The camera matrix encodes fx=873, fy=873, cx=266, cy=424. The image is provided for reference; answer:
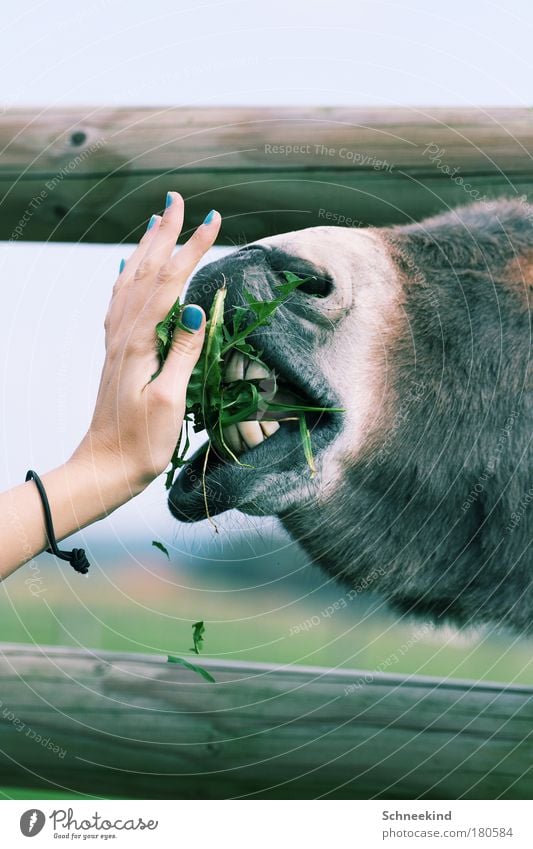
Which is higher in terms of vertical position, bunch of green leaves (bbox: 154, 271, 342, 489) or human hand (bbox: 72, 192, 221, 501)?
bunch of green leaves (bbox: 154, 271, 342, 489)

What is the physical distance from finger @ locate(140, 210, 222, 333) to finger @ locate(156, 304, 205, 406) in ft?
0.10

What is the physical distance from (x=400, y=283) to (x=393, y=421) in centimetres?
25

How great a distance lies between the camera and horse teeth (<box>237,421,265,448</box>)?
A: 139cm

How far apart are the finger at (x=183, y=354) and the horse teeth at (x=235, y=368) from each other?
0.20 metres

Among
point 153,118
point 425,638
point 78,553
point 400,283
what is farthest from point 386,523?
point 153,118

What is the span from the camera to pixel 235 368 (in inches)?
54.5

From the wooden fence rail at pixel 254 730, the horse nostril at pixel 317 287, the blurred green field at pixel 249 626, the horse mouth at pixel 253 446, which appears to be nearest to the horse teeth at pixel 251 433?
the horse mouth at pixel 253 446

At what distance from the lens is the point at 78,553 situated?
124 cm

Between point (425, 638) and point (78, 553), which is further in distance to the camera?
point (425, 638)

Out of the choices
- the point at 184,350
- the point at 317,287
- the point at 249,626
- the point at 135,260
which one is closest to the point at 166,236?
the point at 135,260

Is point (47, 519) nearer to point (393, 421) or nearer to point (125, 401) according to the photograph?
point (125, 401)

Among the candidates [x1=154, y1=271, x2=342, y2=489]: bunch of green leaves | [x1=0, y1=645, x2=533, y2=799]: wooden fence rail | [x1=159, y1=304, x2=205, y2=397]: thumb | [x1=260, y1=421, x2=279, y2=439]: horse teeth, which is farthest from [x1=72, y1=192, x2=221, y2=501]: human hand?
[x1=0, y1=645, x2=533, y2=799]: wooden fence rail

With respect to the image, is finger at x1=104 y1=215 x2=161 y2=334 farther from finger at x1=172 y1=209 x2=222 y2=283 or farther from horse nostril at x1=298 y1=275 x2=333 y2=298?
horse nostril at x1=298 y1=275 x2=333 y2=298

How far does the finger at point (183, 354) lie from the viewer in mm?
1127
